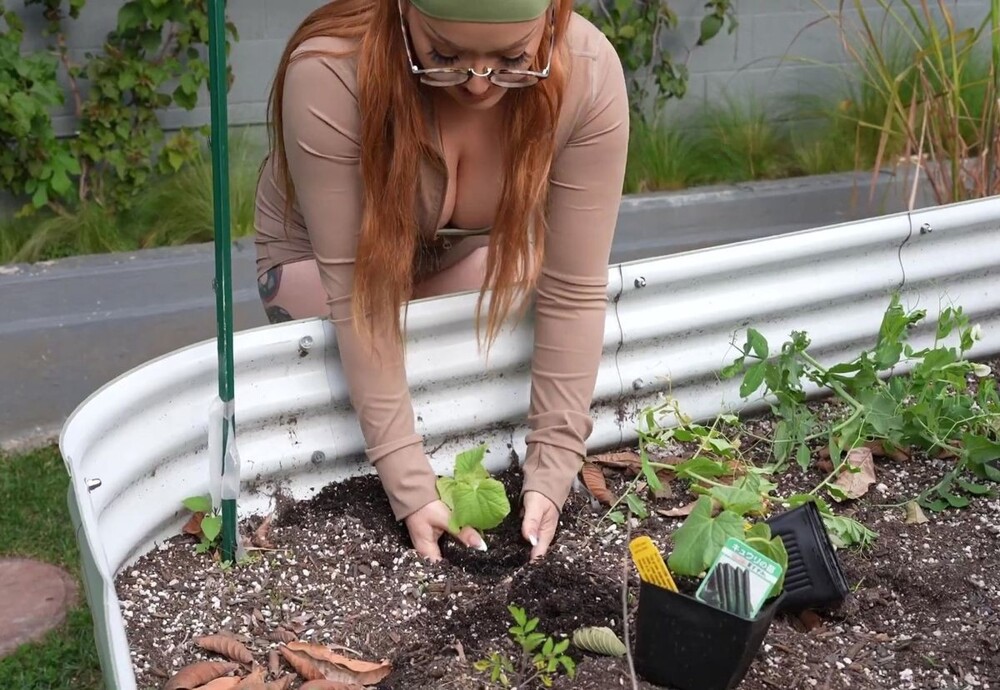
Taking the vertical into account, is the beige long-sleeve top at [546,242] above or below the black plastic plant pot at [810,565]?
above

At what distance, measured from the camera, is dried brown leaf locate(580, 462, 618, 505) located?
250 centimetres

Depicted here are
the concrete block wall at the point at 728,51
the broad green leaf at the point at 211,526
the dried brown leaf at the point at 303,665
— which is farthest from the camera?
the concrete block wall at the point at 728,51

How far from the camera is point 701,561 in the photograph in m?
1.91

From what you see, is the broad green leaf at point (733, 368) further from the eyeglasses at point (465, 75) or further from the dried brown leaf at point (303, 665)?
the dried brown leaf at point (303, 665)

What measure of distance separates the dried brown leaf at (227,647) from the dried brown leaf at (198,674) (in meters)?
0.02

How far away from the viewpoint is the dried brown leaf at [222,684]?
1.86 meters

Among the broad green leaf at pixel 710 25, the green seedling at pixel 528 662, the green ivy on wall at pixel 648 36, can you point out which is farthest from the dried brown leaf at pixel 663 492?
the broad green leaf at pixel 710 25

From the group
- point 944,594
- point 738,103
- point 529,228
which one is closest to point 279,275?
point 529,228

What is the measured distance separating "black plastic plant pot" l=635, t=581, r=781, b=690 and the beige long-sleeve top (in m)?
0.49

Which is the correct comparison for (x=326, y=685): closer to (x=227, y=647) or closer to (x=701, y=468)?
(x=227, y=647)

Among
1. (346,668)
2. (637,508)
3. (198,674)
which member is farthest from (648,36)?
(198,674)

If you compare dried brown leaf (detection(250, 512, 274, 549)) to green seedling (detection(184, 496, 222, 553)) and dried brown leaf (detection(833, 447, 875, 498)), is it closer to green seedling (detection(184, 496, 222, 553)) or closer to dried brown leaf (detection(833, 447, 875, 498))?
green seedling (detection(184, 496, 222, 553))

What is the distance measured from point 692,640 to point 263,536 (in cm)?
84

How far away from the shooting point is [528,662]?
1984 mm
